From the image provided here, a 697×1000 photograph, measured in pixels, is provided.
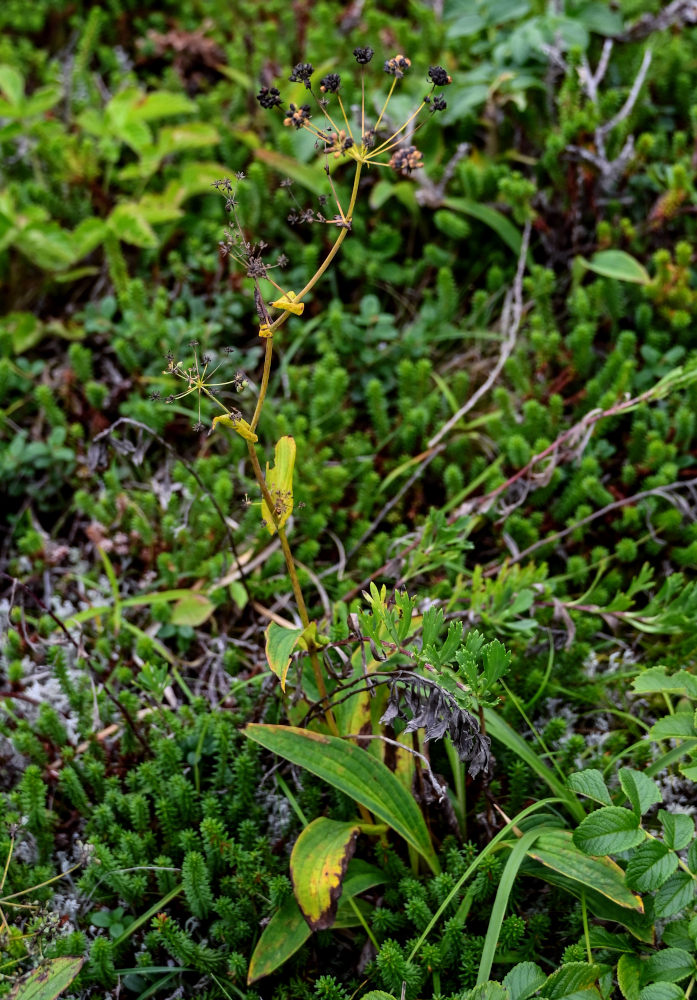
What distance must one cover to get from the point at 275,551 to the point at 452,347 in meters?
1.24

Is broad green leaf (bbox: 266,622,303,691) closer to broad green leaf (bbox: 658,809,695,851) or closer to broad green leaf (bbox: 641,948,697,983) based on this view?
broad green leaf (bbox: 658,809,695,851)

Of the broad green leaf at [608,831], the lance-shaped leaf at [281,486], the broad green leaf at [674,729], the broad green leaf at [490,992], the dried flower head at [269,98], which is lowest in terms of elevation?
the broad green leaf at [490,992]

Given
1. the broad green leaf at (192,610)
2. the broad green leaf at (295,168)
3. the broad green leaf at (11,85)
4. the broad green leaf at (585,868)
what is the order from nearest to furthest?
the broad green leaf at (585,868), the broad green leaf at (192,610), the broad green leaf at (295,168), the broad green leaf at (11,85)

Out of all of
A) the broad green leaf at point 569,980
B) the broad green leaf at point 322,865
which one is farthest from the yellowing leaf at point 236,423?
the broad green leaf at point 569,980

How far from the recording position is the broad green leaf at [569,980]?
1.85m

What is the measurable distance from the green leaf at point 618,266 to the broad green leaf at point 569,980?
2.42 metres

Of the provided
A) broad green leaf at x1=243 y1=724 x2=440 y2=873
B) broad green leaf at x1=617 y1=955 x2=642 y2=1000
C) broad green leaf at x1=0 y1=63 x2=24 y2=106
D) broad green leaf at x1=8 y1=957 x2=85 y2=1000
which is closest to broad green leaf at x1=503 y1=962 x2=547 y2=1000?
broad green leaf at x1=617 y1=955 x2=642 y2=1000

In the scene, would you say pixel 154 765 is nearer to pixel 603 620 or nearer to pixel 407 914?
pixel 407 914

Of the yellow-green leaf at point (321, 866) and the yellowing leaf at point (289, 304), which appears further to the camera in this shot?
the yellow-green leaf at point (321, 866)

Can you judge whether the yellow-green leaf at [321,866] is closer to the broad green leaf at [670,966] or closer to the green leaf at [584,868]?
the green leaf at [584,868]

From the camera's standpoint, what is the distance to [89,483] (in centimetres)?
341

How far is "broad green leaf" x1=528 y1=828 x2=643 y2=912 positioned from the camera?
1940 millimetres

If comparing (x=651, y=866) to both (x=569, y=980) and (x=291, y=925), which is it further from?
(x=291, y=925)

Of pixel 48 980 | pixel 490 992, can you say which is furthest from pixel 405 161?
pixel 48 980
